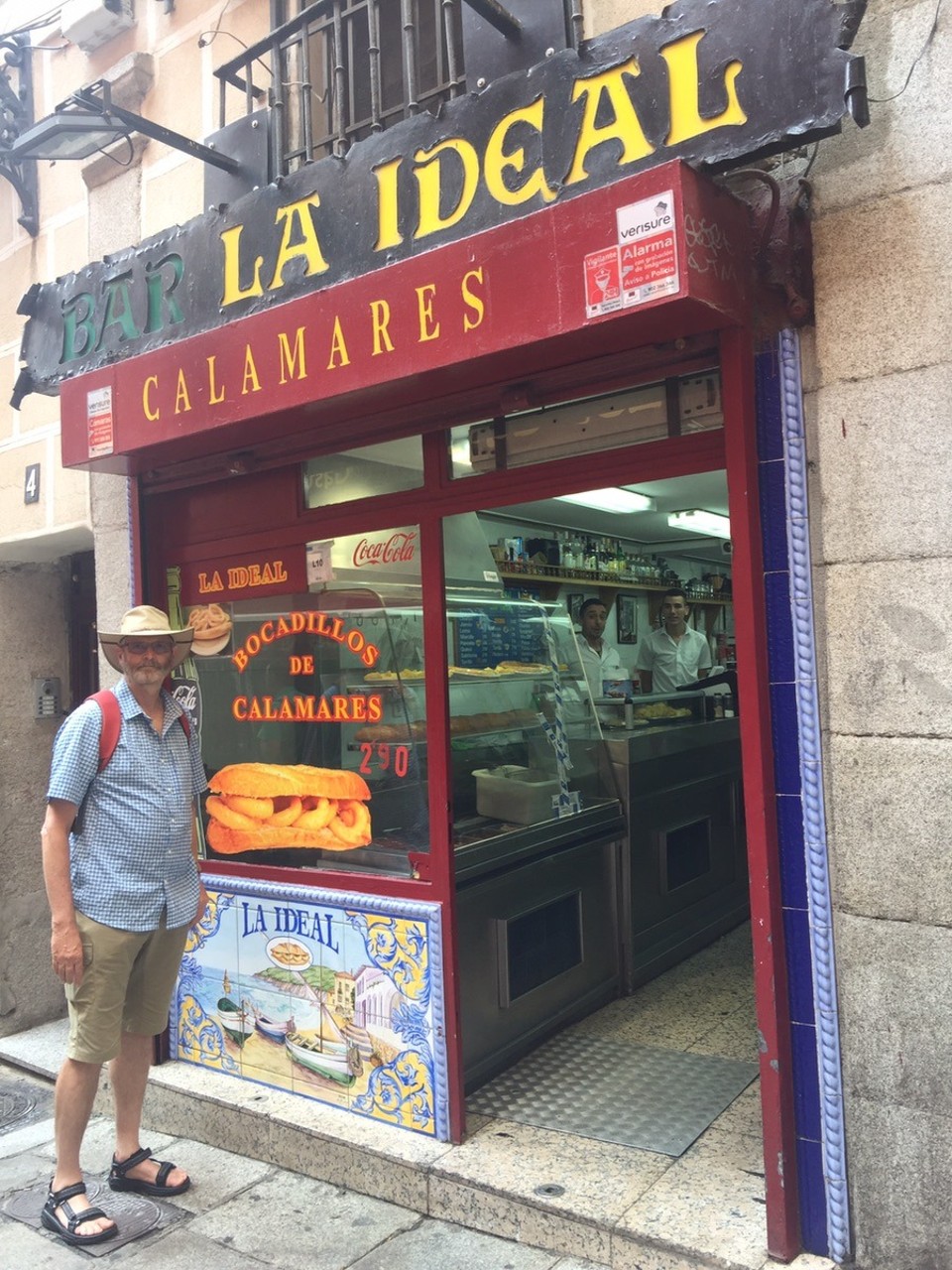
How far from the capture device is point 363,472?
4.09 meters

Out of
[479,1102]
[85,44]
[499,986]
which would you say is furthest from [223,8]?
[479,1102]

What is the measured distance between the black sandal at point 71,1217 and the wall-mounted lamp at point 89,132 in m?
4.08

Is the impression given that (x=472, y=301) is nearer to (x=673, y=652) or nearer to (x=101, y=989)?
(x=101, y=989)

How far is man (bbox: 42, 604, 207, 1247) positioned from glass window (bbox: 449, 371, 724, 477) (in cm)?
135

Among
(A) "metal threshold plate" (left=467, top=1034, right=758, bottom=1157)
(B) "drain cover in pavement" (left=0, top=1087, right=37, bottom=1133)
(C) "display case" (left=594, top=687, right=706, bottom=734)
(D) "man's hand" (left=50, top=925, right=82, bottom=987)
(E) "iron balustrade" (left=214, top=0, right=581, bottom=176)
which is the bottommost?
(B) "drain cover in pavement" (left=0, top=1087, right=37, bottom=1133)

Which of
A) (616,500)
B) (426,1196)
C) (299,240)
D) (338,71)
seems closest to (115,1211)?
(426,1196)

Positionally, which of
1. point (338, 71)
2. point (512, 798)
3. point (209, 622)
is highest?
point (338, 71)

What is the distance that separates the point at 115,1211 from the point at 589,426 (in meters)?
3.31

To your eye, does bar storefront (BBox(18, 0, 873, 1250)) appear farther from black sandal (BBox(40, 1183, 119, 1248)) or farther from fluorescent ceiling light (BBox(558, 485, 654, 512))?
fluorescent ceiling light (BBox(558, 485, 654, 512))

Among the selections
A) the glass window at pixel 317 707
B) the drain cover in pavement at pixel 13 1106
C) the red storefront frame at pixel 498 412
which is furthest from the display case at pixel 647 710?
the drain cover in pavement at pixel 13 1106

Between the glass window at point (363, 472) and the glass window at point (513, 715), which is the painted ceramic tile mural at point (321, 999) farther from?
the glass window at point (363, 472)

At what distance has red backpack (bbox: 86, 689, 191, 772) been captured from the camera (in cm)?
355

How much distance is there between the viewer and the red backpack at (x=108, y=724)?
355 cm

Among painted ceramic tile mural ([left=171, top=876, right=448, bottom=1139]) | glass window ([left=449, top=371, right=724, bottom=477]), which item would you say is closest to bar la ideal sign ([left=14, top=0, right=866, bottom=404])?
glass window ([left=449, top=371, right=724, bottom=477])
